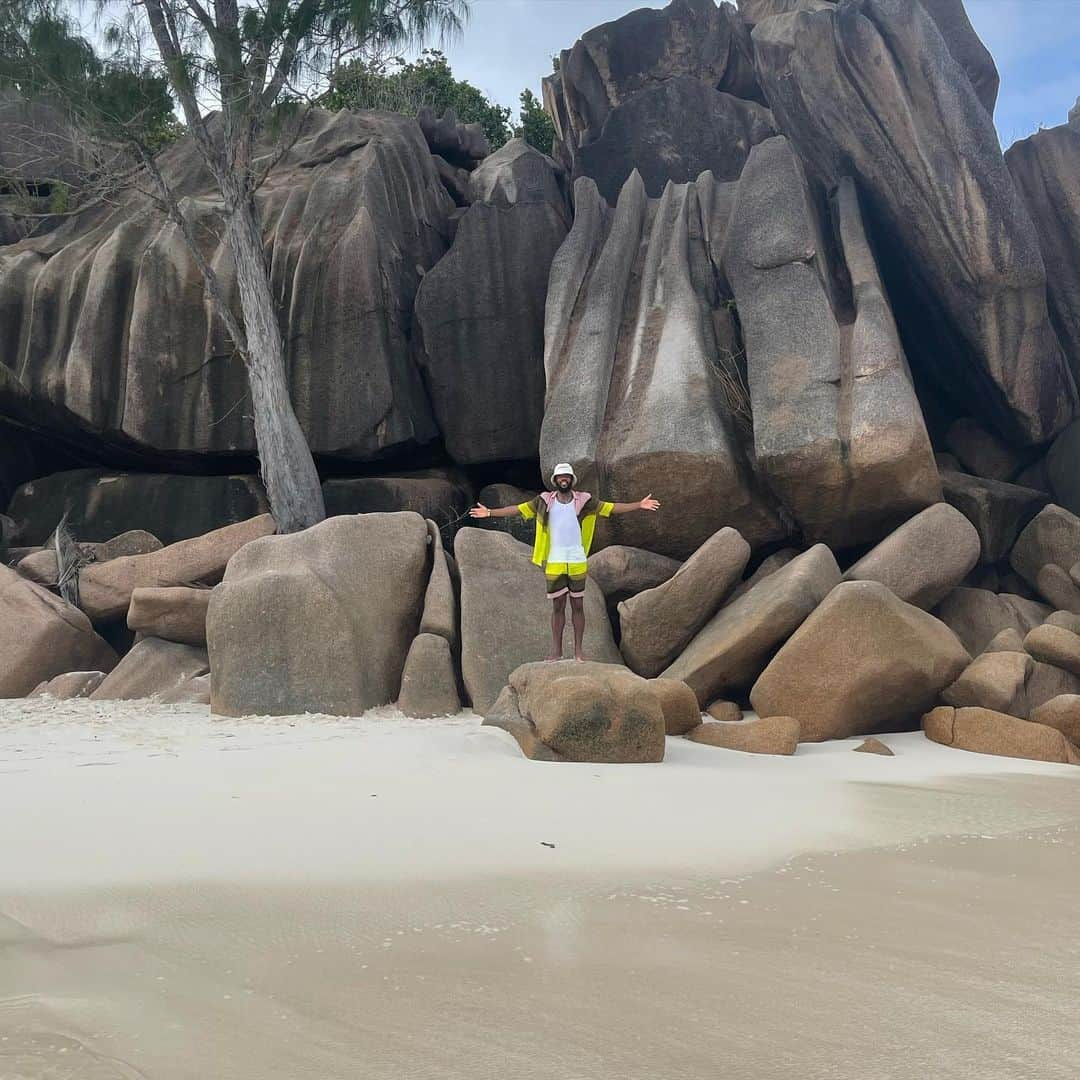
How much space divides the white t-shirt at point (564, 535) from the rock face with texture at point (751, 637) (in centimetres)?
107

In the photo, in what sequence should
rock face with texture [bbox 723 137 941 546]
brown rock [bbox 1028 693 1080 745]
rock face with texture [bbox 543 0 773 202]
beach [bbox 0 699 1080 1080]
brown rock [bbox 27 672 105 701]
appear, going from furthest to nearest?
1. rock face with texture [bbox 543 0 773 202]
2. brown rock [bbox 27 672 105 701]
3. rock face with texture [bbox 723 137 941 546]
4. brown rock [bbox 1028 693 1080 745]
5. beach [bbox 0 699 1080 1080]

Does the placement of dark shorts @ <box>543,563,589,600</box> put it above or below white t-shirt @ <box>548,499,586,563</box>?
below

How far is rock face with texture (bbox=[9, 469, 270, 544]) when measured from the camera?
1193 centimetres

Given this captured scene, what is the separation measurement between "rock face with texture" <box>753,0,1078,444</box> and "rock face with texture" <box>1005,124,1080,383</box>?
648mm

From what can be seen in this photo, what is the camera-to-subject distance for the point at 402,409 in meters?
11.7

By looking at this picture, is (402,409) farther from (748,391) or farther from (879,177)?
(879,177)

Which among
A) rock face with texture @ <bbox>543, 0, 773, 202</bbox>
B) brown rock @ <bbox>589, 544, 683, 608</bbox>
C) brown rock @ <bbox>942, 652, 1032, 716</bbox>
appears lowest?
brown rock @ <bbox>942, 652, 1032, 716</bbox>

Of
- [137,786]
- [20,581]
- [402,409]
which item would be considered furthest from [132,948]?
[402,409]

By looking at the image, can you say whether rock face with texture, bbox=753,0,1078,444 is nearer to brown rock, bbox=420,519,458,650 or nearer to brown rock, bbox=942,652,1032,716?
brown rock, bbox=942,652,1032,716

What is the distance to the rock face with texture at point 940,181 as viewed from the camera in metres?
9.89

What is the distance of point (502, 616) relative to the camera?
8109 millimetres

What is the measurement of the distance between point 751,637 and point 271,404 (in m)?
6.23

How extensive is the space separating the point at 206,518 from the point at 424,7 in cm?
635

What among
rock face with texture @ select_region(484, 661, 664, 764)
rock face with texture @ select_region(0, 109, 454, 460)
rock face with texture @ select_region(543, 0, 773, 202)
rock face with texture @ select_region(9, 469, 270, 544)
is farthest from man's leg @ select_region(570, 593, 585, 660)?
rock face with texture @ select_region(543, 0, 773, 202)
